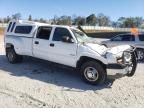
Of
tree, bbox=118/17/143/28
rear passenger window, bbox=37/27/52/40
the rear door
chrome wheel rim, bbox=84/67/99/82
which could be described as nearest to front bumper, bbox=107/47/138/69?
chrome wheel rim, bbox=84/67/99/82

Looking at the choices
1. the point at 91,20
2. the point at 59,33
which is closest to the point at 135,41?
the point at 59,33

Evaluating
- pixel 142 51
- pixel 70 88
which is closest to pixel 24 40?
pixel 70 88

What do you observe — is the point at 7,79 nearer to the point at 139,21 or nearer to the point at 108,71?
the point at 108,71

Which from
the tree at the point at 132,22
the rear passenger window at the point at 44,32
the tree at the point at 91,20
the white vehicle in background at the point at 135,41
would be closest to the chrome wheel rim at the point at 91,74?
the rear passenger window at the point at 44,32

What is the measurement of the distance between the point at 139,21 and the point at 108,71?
4886 inches

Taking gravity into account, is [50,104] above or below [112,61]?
below

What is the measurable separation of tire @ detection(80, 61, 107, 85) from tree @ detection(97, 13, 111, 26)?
126 metres

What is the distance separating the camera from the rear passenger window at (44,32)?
9347mm

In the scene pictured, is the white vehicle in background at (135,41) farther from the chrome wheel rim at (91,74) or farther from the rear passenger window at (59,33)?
the chrome wheel rim at (91,74)

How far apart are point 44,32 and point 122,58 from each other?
3377 millimetres

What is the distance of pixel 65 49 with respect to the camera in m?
8.57

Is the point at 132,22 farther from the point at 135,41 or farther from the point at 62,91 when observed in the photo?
the point at 62,91

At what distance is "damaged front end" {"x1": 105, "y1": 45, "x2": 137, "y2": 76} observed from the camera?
7.46 meters

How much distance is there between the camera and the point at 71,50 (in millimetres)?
8398
